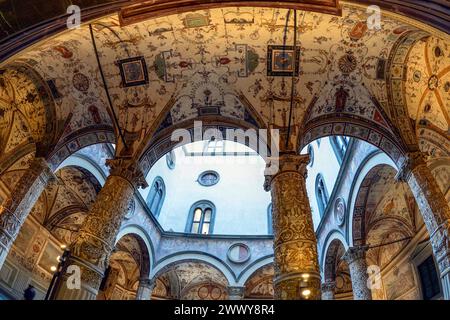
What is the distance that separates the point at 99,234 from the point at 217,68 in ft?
17.1

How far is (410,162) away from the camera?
741 cm

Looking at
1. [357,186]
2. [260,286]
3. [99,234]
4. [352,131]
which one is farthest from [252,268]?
[99,234]

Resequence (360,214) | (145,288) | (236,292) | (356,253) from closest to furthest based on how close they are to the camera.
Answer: (356,253) < (360,214) < (145,288) < (236,292)

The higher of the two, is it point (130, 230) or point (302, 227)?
point (130, 230)

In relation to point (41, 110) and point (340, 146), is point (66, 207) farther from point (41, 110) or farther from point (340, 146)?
point (340, 146)

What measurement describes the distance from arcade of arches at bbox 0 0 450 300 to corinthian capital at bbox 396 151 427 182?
41 millimetres

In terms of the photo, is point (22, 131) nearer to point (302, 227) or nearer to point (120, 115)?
point (120, 115)

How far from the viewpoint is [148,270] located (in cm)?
1571

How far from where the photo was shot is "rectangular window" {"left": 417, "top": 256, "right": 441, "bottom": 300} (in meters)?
10.4

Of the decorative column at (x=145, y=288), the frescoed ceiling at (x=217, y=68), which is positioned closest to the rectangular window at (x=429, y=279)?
the frescoed ceiling at (x=217, y=68)

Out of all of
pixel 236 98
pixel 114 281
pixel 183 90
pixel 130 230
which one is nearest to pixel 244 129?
pixel 236 98

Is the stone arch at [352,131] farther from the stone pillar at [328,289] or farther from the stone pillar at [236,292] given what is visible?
the stone pillar at [236,292]

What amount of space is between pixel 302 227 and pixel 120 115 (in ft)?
20.0

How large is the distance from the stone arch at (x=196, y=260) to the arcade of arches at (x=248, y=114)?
5033mm
